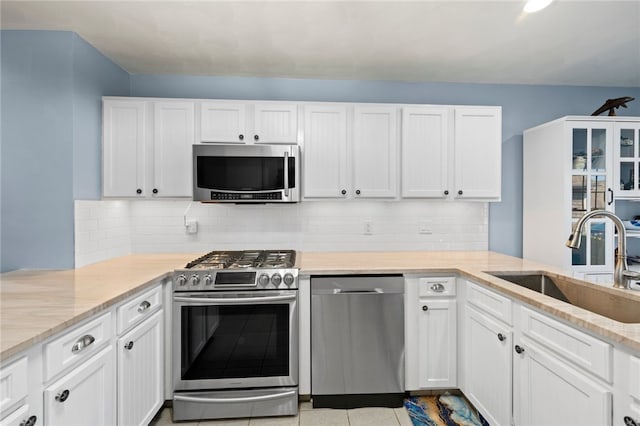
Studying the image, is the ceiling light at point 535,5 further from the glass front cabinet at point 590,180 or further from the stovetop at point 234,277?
the stovetop at point 234,277

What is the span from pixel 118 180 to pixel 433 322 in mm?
2492

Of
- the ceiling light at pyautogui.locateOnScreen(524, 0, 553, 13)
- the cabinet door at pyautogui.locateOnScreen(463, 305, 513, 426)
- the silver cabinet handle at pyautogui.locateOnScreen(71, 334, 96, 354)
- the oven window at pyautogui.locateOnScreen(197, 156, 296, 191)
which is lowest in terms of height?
the cabinet door at pyautogui.locateOnScreen(463, 305, 513, 426)

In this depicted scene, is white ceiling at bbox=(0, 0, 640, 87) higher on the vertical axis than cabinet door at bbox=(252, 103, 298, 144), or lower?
higher

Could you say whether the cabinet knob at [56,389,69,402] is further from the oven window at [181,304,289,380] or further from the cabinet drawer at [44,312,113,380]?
the oven window at [181,304,289,380]

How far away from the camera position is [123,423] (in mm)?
1738

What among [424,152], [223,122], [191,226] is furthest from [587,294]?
[191,226]

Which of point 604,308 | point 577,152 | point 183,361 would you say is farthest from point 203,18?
point 577,152

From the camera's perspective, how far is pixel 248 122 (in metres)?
2.72

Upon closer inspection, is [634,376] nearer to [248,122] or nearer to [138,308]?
[138,308]

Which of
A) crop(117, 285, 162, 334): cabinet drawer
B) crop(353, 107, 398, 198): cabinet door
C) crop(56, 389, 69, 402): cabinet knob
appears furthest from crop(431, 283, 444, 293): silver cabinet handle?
crop(56, 389, 69, 402): cabinet knob

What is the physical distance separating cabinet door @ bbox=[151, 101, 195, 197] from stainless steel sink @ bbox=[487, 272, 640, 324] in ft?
7.51

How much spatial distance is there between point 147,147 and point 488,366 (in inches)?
107

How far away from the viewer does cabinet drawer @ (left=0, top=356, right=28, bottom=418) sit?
1.06 meters

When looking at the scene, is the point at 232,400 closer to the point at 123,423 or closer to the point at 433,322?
the point at 123,423
